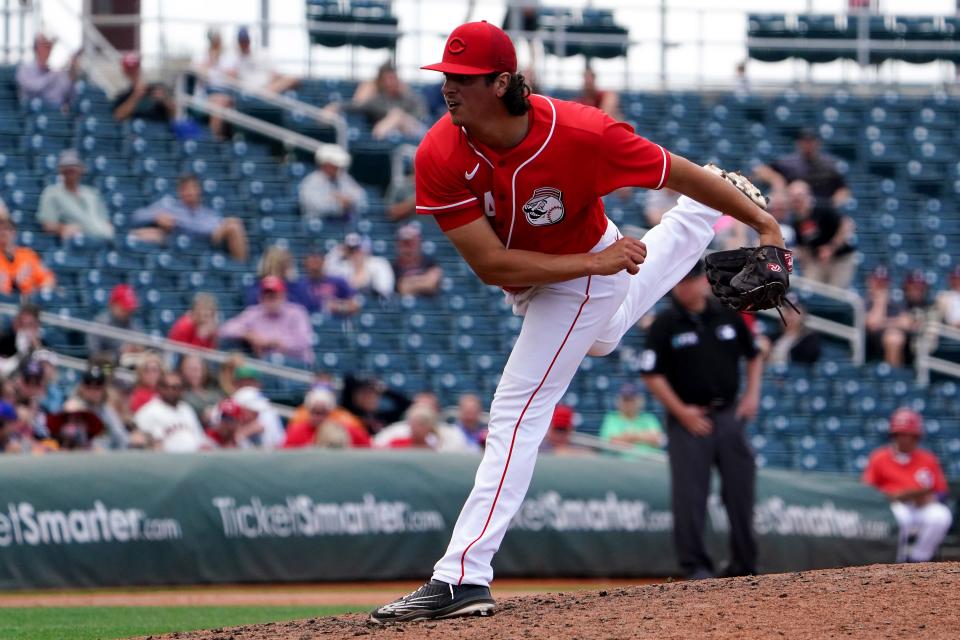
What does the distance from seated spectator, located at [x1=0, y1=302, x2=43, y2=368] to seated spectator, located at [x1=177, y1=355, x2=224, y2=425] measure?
1026 mm

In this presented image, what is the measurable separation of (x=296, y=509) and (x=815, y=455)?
5.48 m

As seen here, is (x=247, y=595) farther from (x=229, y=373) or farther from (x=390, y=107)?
(x=390, y=107)

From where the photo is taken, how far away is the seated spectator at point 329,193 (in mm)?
14523

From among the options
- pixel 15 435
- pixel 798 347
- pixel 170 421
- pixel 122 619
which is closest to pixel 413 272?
pixel 798 347

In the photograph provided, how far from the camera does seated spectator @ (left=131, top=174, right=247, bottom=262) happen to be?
13680mm

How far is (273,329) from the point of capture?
489 inches

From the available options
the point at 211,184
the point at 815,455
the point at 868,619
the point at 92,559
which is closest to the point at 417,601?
the point at 868,619

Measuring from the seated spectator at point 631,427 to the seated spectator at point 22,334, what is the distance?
4.38 meters

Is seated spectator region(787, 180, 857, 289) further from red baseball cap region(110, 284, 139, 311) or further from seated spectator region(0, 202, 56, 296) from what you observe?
seated spectator region(0, 202, 56, 296)

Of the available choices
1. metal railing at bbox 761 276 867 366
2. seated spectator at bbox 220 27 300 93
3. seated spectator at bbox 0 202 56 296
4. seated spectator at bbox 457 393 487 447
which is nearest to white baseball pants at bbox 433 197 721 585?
→ seated spectator at bbox 457 393 487 447

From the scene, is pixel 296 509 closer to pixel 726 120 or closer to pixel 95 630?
pixel 95 630

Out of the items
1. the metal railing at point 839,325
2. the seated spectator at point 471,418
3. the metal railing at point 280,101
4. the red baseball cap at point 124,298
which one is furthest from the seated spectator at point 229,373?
the metal railing at point 839,325

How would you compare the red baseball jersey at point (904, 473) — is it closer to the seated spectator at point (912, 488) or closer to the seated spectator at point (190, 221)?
the seated spectator at point (912, 488)

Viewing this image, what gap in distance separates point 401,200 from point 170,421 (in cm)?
518
